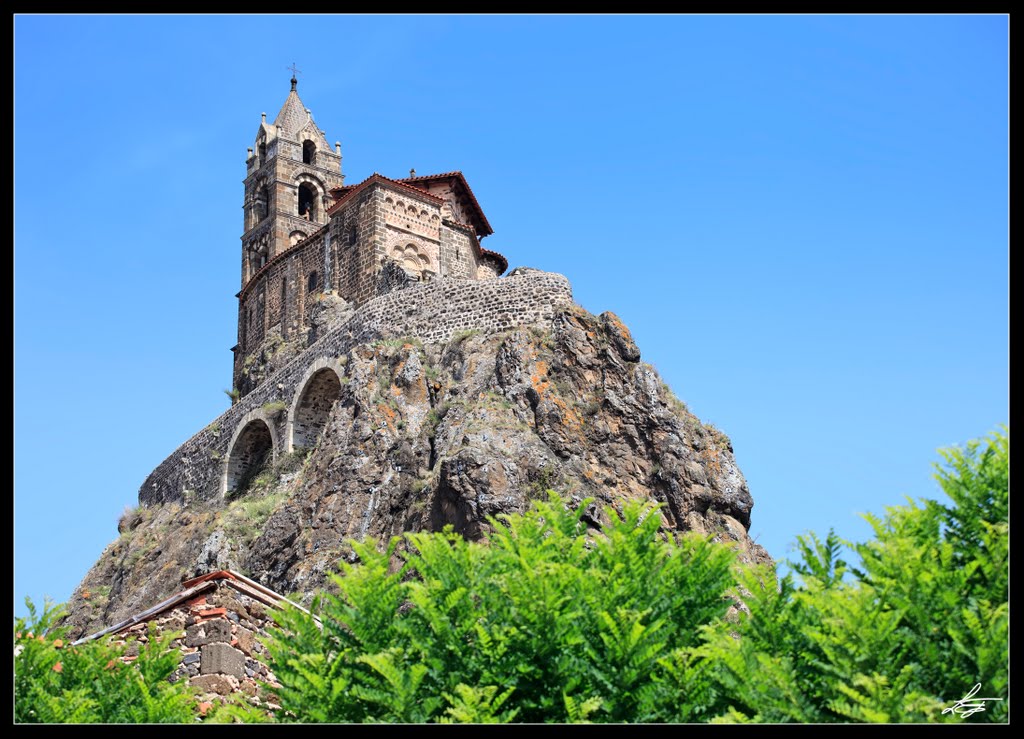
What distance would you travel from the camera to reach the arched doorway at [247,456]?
46.5m

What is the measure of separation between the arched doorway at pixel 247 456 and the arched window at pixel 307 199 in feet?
65.2

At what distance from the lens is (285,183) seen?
64062mm

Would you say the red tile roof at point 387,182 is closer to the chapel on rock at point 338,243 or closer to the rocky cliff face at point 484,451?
the chapel on rock at point 338,243

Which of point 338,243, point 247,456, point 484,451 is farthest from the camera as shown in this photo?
point 338,243

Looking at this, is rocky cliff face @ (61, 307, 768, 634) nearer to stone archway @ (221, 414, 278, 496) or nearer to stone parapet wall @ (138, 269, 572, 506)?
stone parapet wall @ (138, 269, 572, 506)

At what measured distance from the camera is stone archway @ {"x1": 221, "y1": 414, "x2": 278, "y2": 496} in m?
46.5

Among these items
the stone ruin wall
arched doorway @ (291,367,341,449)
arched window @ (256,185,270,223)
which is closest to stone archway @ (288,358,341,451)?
arched doorway @ (291,367,341,449)

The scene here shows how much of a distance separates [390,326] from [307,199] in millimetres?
25028

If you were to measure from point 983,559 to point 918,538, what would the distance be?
37.2 inches

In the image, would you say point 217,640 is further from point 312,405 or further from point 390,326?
point 312,405

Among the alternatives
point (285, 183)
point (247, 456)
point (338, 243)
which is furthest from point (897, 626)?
point (285, 183)

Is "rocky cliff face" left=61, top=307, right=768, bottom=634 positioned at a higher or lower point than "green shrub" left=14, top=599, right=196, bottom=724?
higher

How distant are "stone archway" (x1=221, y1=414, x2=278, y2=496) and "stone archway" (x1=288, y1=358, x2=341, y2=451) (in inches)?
109
